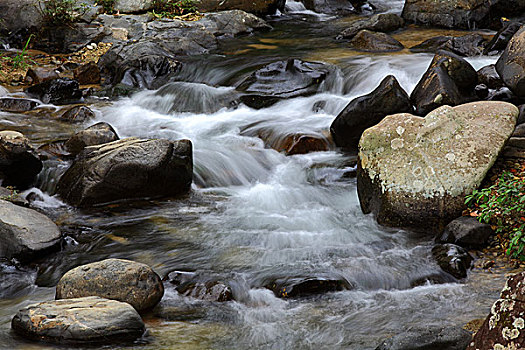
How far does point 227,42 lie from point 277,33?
5.19 ft

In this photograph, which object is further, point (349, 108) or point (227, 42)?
point (227, 42)

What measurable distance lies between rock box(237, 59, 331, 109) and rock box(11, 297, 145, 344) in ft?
22.4

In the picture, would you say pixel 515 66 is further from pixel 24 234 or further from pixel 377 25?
pixel 377 25

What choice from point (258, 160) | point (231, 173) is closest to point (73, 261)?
point (231, 173)

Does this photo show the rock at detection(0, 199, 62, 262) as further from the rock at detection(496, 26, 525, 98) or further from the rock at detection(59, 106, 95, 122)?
the rock at detection(496, 26, 525, 98)

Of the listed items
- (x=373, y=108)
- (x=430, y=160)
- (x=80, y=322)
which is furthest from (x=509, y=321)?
(x=373, y=108)

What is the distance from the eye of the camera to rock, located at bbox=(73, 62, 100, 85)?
41.2ft

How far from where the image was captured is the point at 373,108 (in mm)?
8617

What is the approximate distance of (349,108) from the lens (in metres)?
8.84

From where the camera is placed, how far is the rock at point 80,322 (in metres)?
4.11

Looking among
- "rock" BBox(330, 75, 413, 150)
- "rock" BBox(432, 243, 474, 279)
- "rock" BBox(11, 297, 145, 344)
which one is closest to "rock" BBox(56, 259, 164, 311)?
"rock" BBox(11, 297, 145, 344)

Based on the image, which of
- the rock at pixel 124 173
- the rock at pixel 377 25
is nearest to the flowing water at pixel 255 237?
the rock at pixel 124 173

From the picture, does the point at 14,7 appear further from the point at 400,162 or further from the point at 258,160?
the point at 400,162

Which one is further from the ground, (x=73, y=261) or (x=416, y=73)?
(x=416, y=73)
